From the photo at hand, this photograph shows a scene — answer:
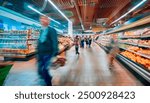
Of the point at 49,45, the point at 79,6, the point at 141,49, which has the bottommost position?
the point at 141,49

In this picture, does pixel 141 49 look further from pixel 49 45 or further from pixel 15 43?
pixel 15 43

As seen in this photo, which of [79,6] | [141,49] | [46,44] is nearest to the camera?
[46,44]

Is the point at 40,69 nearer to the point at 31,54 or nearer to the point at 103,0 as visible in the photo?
the point at 31,54

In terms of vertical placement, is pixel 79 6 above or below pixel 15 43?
above

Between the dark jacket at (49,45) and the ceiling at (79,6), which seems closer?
the dark jacket at (49,45)

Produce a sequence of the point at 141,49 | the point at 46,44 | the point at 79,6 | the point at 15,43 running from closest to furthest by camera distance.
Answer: the point at 46,44 < the point at 141,49 < the point at 15,43 < the point at 79,6

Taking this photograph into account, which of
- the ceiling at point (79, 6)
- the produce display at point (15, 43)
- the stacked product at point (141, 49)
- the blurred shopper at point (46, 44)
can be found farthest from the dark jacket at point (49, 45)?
the ceiling at point (79, 6)

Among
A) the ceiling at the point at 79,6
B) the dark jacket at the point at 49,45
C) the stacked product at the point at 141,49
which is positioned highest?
the ceiling at the point at 79,6

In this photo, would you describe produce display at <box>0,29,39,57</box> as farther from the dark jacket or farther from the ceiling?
the dark jacket

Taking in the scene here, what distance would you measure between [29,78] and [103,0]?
21.1ft

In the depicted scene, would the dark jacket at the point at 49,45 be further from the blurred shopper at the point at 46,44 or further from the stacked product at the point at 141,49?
the stacked product at the point at 141,49

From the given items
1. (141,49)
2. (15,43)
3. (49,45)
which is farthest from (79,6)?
(49,45)

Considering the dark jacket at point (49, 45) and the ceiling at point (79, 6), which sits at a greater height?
the ceiling at point (79, 6)

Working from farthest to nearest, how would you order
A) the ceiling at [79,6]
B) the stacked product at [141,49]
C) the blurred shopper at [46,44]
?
1. the ceiling at [79,6]
2. the stacked product at [141,49]
3. the blurred shopper at [46,44]
